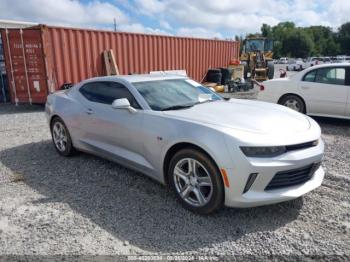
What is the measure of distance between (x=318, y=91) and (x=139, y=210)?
217 inches

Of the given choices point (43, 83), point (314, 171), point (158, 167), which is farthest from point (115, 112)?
point (43, 83)

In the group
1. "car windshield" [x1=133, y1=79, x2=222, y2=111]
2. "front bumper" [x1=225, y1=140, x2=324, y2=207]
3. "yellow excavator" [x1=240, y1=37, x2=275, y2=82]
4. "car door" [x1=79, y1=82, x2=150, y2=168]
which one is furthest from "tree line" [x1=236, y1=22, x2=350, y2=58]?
"front bumper" [x1=225, y1=140, x2=324, y2=207]

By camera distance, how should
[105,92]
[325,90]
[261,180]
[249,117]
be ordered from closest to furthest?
[261,180] < [249,117] < [105,92] < [325,90]

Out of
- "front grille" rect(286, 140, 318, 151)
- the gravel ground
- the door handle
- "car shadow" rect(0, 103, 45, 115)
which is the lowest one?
the gravel ground

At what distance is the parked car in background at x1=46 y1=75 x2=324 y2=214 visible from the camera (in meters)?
2.94

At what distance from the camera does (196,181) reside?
328 cm

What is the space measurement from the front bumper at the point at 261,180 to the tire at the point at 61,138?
10.1ft

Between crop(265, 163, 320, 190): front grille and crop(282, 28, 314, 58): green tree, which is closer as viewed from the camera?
crop(265, 163, 320, 190): front grille

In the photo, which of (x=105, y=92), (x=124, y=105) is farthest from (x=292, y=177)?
(x=105, y=92)

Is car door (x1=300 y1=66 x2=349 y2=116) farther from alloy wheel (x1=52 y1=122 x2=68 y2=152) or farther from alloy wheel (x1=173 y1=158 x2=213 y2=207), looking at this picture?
alloy wheel (x1=52 y1=122 x2=68 y2=152)

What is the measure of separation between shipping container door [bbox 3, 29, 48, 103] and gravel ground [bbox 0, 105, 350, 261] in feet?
19.3

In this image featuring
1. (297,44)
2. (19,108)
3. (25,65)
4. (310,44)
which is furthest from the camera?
(297,44)

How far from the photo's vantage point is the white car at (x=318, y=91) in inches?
273

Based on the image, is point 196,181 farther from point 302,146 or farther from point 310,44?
point 310,44
